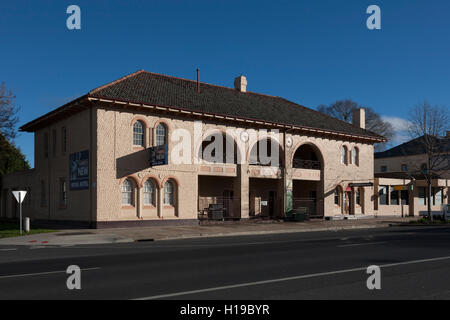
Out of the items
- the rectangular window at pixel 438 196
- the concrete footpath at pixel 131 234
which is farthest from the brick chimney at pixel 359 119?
the concrete footpath at pixel 131 234

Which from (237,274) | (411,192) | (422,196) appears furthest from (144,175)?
(422,196)

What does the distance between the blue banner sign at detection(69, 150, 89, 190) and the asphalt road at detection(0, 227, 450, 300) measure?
38.1ft

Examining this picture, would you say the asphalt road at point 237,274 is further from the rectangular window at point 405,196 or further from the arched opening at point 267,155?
the rectangular window at point 405,196

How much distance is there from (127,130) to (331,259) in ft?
55.7

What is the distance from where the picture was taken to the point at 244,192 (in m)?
30.9

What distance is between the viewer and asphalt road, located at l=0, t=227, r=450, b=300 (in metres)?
7.66

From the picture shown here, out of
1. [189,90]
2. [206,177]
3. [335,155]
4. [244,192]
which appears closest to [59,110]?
[189,90]

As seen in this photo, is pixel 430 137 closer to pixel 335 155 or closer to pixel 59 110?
pixel 335 155

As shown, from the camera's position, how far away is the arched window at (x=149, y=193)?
89.0ft

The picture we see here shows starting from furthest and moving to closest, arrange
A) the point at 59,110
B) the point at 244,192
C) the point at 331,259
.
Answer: the point at 244,192 < the point at 59,110 < the point at 331,259

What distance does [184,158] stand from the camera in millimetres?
28359

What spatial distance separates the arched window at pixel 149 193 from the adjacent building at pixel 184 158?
0.20 feet

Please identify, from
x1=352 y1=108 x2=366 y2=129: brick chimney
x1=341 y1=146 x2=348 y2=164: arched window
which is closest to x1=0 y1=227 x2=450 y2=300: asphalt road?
x1=341 y1=146 x2=348 y2=164: arched window

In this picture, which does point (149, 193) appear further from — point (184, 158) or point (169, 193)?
point (184, 158)
